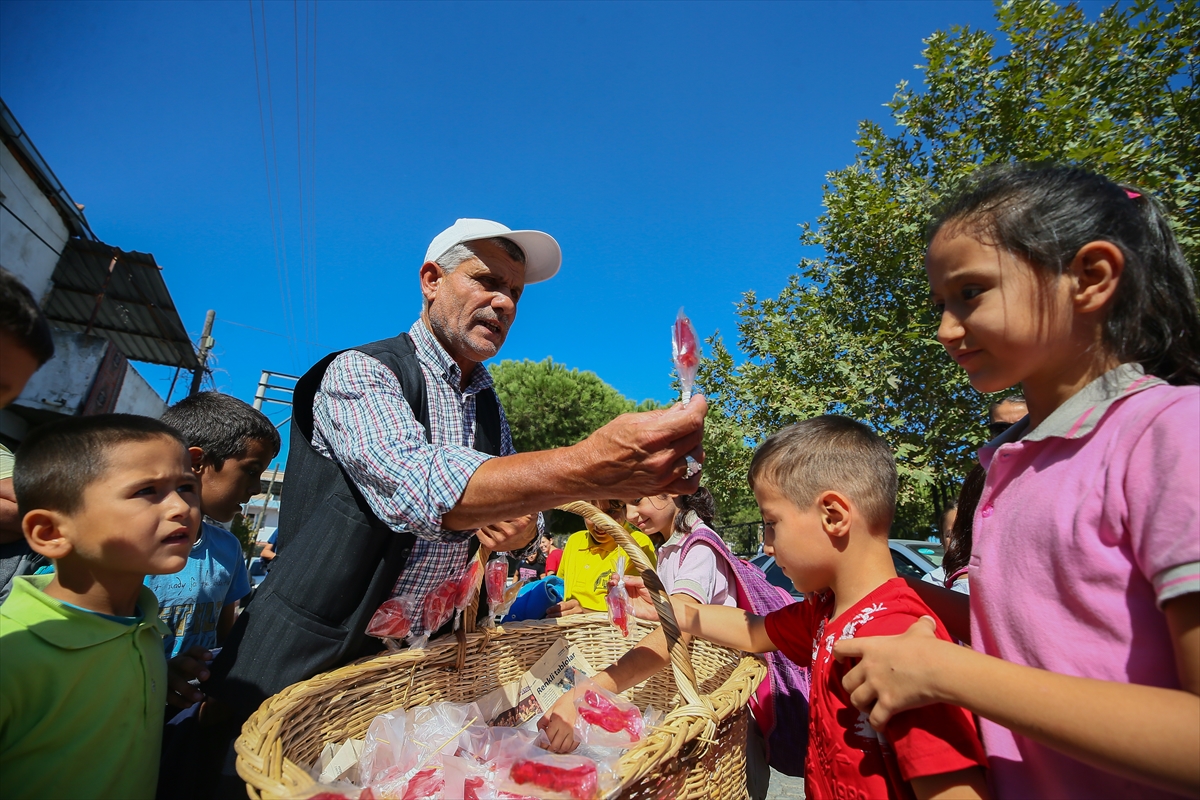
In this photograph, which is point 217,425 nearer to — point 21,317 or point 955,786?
point 21,317

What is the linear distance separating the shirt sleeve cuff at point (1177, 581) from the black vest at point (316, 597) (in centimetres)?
157

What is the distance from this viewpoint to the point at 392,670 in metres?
1.66

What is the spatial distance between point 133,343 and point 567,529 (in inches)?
609

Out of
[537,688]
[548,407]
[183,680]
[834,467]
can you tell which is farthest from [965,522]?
[548,407]

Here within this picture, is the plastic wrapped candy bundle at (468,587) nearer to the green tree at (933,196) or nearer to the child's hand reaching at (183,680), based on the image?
the child's hand reaching at (183,680)

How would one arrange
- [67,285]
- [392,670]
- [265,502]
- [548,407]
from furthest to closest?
[265,502], [548,407], [67,285], [392,670]

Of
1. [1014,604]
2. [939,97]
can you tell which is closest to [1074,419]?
[1014,604]

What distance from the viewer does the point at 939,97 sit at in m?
8.05

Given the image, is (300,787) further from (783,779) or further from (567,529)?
(567,529)

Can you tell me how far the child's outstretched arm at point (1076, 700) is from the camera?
0.79 meters

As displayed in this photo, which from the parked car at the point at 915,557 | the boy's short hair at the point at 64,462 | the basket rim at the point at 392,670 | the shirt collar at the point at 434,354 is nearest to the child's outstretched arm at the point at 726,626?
the basket rim at the point at 392,670

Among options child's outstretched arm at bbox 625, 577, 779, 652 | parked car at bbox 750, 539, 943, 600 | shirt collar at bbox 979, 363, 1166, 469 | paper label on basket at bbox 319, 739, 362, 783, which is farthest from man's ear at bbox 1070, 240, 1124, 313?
parked car at bbox 750, 539, 943, 600

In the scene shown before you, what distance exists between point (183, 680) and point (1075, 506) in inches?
81.6

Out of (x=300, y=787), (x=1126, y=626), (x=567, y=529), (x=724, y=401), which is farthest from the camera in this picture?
(x=567, y=529)
